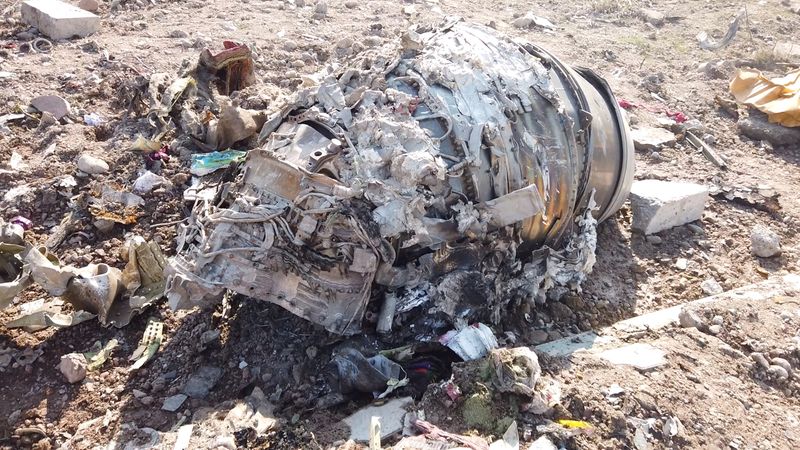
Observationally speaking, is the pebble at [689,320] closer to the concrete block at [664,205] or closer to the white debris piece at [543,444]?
the concrete block at [664,205]

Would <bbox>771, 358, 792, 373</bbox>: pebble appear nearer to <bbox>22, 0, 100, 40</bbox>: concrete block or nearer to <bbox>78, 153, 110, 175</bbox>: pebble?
<bbox>78, 153, 110, 175</bbox>: pebble

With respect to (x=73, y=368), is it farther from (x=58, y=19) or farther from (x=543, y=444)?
(x=58, y=19)

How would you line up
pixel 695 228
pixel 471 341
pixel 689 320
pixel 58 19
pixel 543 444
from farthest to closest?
pixel 58 19
pixel 695 228
pixel 689 320
pixel 471 341
pixel 543 444

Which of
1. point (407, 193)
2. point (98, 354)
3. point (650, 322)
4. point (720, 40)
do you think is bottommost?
point (98, 354)

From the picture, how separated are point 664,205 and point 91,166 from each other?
4.15 meters

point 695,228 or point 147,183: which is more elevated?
point 695,228

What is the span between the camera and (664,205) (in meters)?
4.52

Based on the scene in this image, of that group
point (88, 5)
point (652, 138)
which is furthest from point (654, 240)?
point (88, 5)

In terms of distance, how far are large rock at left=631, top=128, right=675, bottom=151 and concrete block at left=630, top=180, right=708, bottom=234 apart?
0.92m

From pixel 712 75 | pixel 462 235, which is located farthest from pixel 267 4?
pixel 462 235

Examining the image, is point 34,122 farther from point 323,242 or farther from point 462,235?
point 462,235

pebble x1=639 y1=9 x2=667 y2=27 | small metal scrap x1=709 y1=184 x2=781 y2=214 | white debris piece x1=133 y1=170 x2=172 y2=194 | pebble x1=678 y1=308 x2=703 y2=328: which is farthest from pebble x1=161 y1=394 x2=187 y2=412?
pebble x1=639 y1=9 x2=667 y2=27

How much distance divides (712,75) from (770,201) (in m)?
2.75

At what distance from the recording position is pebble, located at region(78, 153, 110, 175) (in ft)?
14.7
